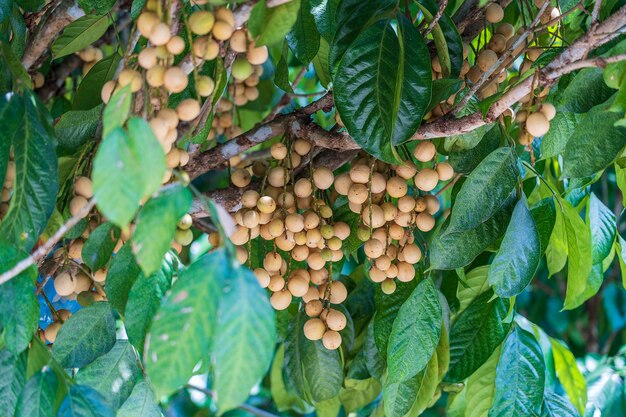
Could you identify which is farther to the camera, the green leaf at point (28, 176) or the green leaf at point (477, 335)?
the green leaf at point (477, 335)

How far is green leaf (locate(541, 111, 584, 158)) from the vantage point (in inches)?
33.0

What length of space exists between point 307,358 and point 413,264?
0.18m

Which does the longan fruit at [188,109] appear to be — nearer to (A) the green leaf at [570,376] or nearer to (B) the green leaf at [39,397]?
(B) the green leaf at [39,397]

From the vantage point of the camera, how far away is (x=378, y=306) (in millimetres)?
887

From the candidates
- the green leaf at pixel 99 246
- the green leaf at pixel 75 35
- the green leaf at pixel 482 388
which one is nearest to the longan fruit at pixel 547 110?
the green leaf at pixel 482 388

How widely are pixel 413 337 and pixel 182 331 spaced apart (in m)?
0.36

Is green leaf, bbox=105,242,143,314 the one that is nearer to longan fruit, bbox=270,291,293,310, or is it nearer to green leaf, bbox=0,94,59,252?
green leaf, bbox=0,94,59,252

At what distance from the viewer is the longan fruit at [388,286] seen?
87cm

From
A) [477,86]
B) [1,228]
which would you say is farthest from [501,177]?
[1,228]

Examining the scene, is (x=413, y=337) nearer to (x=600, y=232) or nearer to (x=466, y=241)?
(x=466, y=241)

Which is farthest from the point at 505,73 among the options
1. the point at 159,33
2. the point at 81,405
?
the point at 81,405

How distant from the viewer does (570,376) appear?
110cm

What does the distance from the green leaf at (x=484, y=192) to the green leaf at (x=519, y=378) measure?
0.19 m

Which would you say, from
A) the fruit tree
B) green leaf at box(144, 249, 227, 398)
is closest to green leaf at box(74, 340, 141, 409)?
the fruit tree
